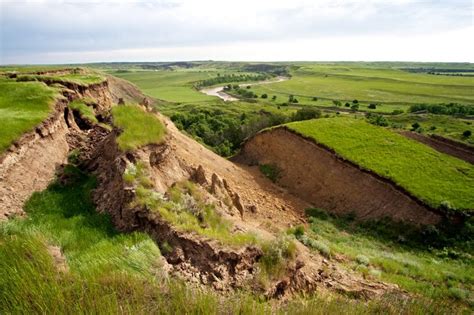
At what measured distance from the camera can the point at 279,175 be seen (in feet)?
86.9

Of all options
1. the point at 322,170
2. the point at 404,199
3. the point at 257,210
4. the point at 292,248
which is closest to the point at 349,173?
the point at 322,170

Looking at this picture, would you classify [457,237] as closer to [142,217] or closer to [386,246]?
[386,246]

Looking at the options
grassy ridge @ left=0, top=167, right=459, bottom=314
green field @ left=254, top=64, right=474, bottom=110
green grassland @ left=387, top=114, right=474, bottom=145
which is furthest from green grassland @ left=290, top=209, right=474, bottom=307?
green field @ left=254, top=64, right=474, bottom=110

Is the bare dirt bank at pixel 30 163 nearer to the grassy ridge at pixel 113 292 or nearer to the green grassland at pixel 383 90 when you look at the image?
the grassy ridge at pixel 113 292

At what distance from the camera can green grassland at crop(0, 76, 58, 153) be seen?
41.8ft

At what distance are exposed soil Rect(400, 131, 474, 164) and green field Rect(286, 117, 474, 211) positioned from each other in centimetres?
975

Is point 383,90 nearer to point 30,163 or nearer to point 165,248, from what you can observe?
point 30,163

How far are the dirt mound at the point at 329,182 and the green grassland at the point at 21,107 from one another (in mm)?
15895

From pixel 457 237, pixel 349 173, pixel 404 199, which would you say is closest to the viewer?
pixel 457 237

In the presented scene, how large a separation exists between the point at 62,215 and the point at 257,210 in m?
10.5

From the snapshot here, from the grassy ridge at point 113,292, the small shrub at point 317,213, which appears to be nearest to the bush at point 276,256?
the grassy ridge at point 113,292

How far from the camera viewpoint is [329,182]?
2392cm

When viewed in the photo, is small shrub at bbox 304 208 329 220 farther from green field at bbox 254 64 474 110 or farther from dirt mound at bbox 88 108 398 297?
green field at bbox 254 64 474 110

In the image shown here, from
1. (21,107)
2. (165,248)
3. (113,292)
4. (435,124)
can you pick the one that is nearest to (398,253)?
(165,248)
